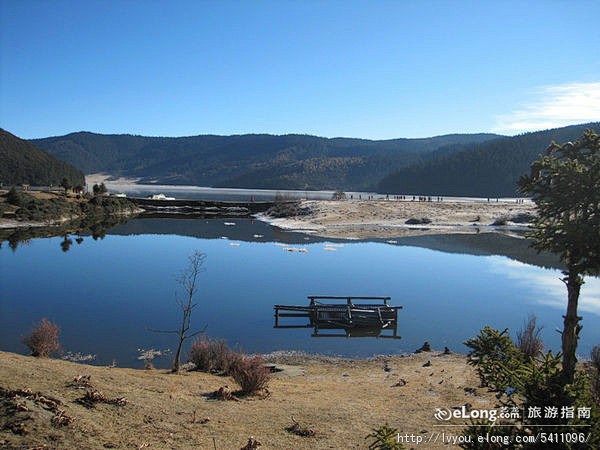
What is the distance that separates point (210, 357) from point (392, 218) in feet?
193

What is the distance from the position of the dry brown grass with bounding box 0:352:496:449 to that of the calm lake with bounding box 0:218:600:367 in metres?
3.46

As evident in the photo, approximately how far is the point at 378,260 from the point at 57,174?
12370 centimetres

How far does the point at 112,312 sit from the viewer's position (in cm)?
1914

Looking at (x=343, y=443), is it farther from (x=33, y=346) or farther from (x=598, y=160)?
(x=33, y=346)

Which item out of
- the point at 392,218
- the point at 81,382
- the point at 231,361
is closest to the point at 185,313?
the point at 231,361

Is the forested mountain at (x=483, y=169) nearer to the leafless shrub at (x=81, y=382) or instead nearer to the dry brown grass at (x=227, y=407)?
the dry brown grass at (x=227, y=407)

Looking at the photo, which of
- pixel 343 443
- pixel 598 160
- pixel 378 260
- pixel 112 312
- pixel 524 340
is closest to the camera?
pixel 598 160

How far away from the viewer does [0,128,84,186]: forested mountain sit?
117631 mm

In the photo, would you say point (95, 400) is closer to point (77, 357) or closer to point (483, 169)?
point (77, 357)

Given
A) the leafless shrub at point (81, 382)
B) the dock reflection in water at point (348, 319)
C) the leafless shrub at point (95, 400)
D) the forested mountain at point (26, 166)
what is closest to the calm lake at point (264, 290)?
the dock reflection in water at point (348, 319)

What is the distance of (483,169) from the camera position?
15912 centimetres

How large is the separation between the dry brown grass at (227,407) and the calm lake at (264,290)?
346cm

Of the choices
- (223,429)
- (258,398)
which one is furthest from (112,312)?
(223,429)

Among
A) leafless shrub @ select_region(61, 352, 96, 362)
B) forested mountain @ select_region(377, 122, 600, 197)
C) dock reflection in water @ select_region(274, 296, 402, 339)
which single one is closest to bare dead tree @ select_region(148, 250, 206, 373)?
leafless shrub @ select_region(61, 352, 96, 362)
